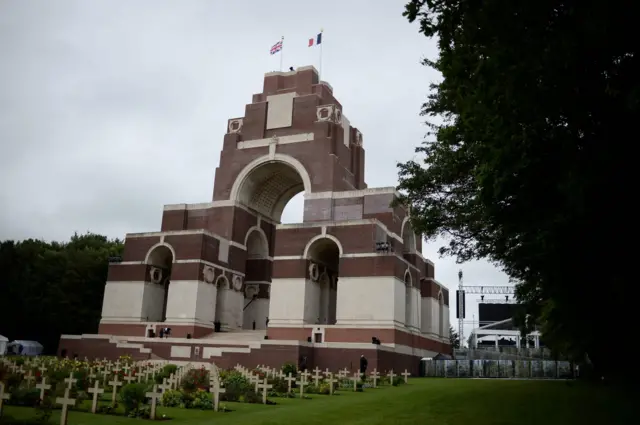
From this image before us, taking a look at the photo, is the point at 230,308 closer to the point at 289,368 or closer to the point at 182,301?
the point at 182,301

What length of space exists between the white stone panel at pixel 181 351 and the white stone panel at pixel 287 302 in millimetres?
5187

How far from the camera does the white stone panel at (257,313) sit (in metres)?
42.2

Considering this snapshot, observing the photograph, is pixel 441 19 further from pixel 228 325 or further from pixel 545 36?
pixel 228 325

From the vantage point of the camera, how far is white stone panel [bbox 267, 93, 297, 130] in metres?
42.0

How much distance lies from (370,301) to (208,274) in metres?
11.2

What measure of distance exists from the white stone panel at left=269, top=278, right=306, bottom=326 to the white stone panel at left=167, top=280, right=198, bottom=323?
5.04 metres

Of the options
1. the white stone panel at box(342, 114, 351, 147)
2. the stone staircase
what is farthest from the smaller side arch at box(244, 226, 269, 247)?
the white stone panel at box(342, 114, 351, 147)

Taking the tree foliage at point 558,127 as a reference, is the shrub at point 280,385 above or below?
below

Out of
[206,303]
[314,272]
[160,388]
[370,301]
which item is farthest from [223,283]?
[160,388]

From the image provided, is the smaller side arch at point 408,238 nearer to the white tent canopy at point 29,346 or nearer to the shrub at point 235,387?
the shrub at point 235,387

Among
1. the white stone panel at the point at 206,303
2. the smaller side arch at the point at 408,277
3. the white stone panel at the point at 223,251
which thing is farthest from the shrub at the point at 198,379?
the white stone panel at the point at 223,251

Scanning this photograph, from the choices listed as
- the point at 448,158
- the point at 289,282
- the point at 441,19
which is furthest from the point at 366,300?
the point at 441,19

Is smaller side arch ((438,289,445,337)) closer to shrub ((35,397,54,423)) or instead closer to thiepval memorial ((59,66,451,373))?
thiepval memorial ((59,66,451,373))

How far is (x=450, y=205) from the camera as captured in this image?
17.7m
